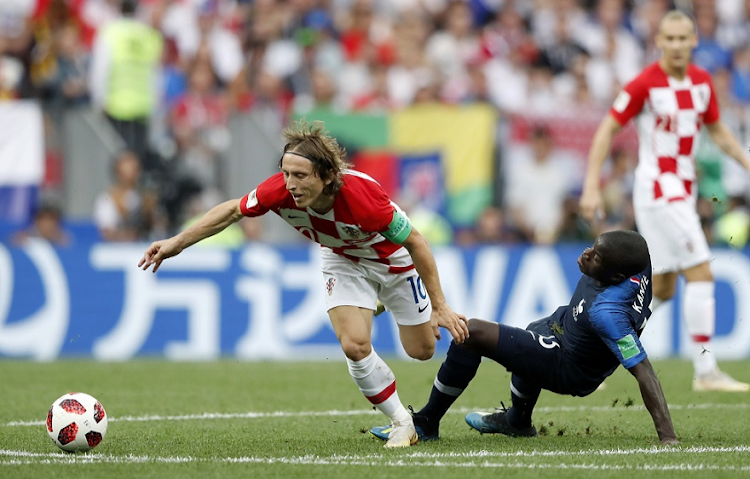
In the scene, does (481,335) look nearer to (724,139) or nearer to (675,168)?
(675,168)

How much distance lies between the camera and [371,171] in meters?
15.5

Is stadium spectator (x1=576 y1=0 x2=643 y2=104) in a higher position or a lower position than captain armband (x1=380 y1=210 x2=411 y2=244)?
higher

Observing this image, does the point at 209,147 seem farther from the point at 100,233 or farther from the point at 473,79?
the point at 473,79

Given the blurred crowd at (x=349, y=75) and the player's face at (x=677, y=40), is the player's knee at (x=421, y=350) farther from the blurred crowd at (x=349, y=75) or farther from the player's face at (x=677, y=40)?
the blurred crowd at (x=349, y=75)

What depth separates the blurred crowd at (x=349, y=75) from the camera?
14.9m

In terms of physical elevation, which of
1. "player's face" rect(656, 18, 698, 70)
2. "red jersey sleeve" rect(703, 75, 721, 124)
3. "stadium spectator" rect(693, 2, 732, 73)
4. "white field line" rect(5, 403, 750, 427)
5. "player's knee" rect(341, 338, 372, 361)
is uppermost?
"stadium spectator" rect(693, 2, 732, 73)

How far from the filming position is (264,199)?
6.78 meters

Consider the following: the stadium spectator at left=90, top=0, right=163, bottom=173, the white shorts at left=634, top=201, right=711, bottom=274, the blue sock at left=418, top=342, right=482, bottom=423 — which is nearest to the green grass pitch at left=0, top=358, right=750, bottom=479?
the blue sock at left=418, top=342, right=482, bottom=423

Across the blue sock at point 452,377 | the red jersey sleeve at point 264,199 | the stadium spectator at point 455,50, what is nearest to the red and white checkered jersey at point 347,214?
the red jersey sleeve at point 264,199

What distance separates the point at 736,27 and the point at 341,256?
14.8 metres

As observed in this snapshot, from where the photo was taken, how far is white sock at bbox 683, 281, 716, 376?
982cm

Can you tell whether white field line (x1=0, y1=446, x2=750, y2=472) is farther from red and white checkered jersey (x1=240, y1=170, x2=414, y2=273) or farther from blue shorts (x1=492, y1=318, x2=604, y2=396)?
red and white checkered jersey (x1=240, y1=170, x2=414, y2=273)

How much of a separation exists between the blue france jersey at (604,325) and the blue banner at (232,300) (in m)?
6.75

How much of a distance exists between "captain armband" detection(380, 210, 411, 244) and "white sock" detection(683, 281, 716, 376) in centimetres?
407
